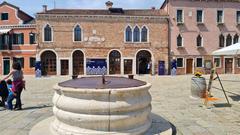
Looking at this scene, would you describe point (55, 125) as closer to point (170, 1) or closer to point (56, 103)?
point (56, 103)

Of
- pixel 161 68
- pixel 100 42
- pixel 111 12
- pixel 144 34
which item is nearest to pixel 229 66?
pixel 161 68

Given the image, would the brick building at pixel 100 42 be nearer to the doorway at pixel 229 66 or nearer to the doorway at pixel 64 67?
the doorway at pixel 64 67

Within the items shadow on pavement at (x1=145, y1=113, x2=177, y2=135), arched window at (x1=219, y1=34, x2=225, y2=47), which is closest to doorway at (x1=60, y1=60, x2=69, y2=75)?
arched window at (x1=219, y1=34, x2=225, y2=47)

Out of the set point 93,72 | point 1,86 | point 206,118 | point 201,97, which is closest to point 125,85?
point 206,118

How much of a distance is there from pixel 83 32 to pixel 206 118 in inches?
960

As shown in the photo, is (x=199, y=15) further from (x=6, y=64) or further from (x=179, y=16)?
(x=6, y=64)

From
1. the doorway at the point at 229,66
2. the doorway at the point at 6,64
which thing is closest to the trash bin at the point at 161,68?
the doorway at the point at 229,66

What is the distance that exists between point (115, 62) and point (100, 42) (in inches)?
123

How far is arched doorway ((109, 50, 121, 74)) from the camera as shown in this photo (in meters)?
29.7

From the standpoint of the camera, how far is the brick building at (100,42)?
94.7 feet

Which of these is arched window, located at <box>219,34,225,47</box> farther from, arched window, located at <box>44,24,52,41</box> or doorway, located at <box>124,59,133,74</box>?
arched window, located at <box>44,24,52,41</box>

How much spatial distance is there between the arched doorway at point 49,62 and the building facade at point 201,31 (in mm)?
14800

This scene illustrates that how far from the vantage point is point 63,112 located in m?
4.48

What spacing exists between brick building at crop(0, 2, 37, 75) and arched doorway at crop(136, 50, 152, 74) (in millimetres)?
13311
